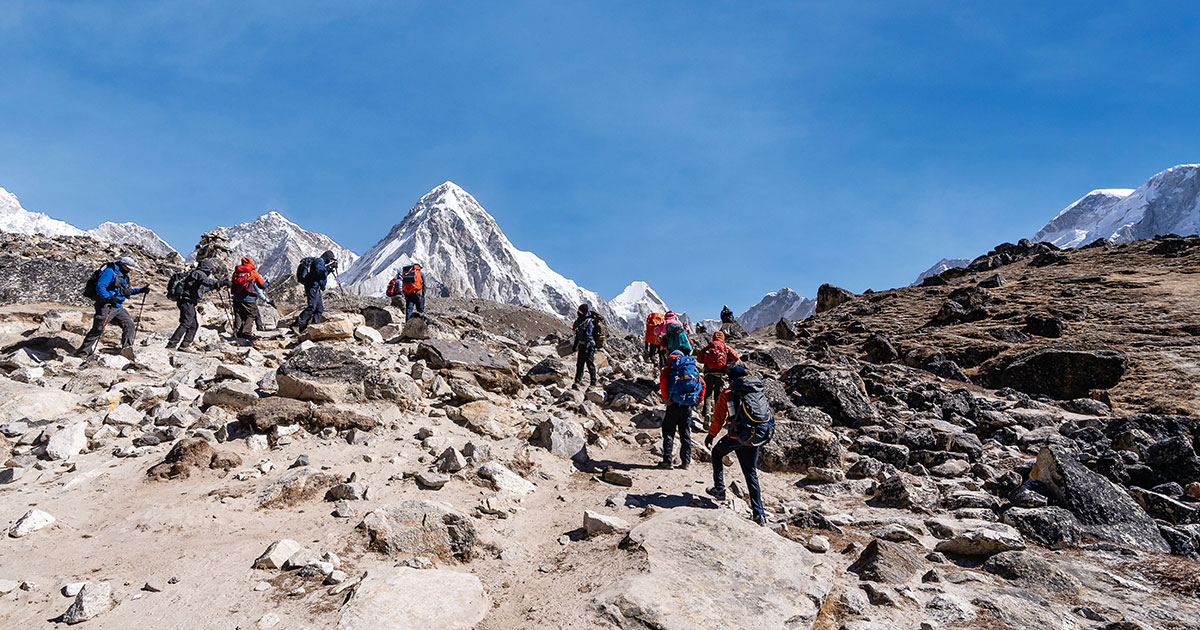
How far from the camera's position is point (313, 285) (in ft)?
44.2

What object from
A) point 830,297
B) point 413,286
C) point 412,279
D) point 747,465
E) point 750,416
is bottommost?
point 747,465

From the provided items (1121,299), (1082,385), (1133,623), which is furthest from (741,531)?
(1121,299)

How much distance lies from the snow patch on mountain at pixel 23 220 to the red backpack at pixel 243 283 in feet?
553

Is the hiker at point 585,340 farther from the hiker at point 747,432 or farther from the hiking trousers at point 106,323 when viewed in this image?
the hiking trousers at point 106,323

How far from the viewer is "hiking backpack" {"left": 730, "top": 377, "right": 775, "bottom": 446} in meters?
7.22

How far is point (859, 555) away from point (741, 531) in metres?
1.46

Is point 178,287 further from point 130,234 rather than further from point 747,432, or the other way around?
point 130,234

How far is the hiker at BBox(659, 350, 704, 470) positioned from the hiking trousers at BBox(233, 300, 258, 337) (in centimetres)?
991

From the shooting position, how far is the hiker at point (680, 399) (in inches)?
341

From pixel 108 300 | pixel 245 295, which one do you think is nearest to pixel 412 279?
pixel 245 295

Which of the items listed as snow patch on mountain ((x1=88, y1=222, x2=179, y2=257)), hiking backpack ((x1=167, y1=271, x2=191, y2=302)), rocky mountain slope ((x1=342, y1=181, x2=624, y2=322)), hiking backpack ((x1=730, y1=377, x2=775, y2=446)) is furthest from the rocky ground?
snow patch on mountain ((x1=88, y1=222, x2=179, y2=257))

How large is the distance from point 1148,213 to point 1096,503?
172878mm

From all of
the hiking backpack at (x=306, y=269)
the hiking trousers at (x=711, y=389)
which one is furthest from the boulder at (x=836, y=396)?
the hiking backpack at (x=306, y=269)

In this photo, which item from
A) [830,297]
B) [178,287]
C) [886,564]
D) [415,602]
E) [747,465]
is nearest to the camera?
[415,602]
